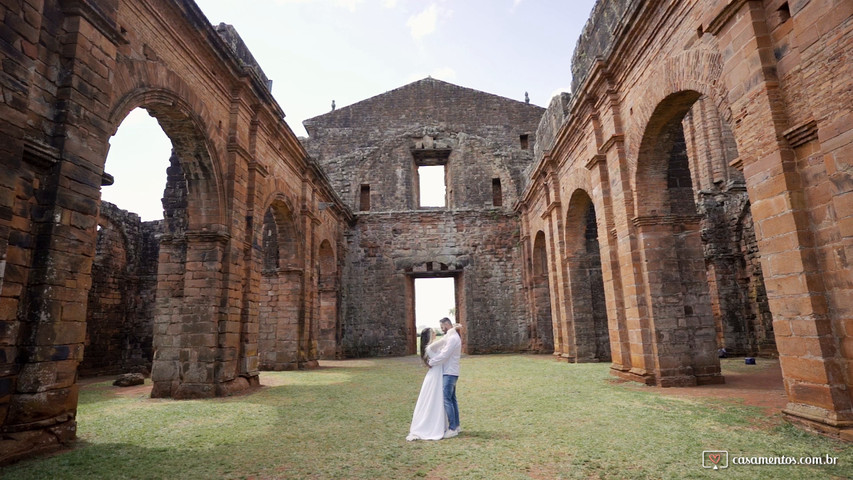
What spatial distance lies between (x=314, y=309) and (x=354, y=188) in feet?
24.8

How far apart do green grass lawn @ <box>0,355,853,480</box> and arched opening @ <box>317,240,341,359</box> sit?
908 cm

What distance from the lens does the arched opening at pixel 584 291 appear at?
38.6 ft

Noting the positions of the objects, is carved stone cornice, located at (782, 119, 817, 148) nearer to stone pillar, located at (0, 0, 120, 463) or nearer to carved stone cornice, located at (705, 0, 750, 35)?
carved stone cornice, located at (705, 0, 750, 35)

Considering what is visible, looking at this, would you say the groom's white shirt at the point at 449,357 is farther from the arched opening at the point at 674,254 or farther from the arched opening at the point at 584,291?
the arched opening at the point at 584,291

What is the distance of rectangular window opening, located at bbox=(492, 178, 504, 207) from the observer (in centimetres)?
1956

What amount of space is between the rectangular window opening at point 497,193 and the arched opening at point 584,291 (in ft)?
24.0

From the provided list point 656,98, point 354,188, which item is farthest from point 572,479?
point 354,188

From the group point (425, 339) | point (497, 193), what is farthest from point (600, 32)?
point (497, 193)

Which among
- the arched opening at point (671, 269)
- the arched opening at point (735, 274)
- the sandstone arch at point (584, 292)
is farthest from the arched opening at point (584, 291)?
the arched opening at point (671, 269)

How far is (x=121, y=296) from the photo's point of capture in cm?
1350

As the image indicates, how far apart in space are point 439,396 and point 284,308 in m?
8.76

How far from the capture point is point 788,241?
164 inches

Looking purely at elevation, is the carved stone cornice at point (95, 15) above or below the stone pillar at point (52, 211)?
above

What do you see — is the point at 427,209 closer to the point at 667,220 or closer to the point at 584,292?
the point at 584,292
